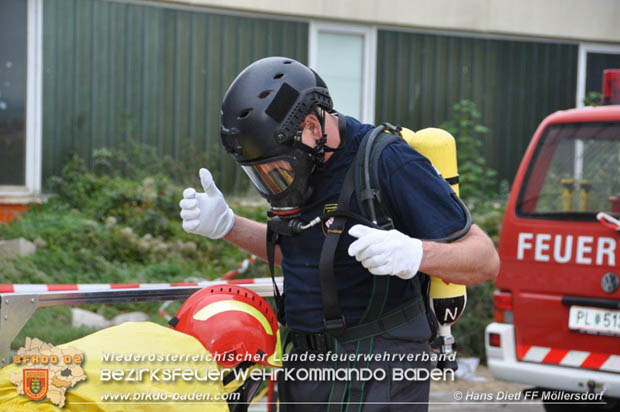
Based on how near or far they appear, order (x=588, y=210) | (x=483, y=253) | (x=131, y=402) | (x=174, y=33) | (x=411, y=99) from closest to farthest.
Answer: (x=131, y=402) < (x=483, y=253) < (x=588, y=210) < (x=174, y=33) < (x=411, y=99)

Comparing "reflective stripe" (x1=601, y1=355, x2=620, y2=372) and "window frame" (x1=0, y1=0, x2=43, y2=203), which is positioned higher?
"window frame" (x1=0, y1=0, x2=43, y2=203)

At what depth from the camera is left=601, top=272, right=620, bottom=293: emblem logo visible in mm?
4910

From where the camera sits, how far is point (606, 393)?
4895mm

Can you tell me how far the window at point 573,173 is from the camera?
5246 mm

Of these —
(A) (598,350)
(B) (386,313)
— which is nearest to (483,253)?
(B) (386,313)

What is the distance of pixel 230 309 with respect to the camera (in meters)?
2.77

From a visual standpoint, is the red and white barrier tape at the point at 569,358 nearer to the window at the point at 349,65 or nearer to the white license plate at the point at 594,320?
the white license plate at the point at 594,320

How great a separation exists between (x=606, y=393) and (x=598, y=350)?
251 millimetres

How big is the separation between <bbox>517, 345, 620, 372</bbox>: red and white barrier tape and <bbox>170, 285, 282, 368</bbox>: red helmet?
109 inches

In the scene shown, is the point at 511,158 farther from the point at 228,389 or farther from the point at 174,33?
the point at 228,389

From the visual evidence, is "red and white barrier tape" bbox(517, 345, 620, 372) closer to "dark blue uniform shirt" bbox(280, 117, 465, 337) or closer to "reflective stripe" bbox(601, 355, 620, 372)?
"reflective stripe" bbox(601, 355, 620, 372)

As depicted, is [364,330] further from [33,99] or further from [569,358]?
[33,99]

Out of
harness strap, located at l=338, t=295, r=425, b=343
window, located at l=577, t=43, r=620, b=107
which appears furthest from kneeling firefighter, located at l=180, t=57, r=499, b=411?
window, located at l=577, t=43, r=620, b=107

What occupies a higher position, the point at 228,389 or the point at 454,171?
the point at 454,171
